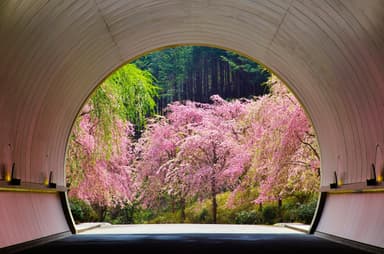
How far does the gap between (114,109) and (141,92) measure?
1.78 m

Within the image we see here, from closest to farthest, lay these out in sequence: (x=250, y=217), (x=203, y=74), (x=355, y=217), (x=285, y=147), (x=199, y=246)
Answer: (x=199, y=246) → (x=355, y=217) → (x=285, y=147) → (x=250, y=217) → (x=203, y=74)

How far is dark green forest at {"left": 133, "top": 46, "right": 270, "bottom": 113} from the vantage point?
119 ft

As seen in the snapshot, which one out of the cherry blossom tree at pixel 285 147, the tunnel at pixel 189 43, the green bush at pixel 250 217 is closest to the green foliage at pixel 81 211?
the green bush at pixel 250 217

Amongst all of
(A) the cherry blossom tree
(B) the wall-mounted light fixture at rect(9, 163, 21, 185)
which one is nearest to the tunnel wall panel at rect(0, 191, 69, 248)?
(B) the wall-mounted light fixture at rect(9, 163, 21, 185)

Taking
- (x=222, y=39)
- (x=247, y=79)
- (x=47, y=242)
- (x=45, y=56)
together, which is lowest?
(x=47, y=242)

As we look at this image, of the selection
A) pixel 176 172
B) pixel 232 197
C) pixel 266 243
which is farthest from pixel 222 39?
pixel 176 172

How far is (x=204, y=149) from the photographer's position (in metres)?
28.9

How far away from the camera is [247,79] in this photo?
3656 cm

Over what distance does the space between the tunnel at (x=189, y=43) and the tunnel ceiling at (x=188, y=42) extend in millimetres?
29

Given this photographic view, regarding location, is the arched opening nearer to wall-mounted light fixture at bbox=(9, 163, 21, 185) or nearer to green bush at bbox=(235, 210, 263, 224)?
green bush at bbox=(235, 210, 263, 224)

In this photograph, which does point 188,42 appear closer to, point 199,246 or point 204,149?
point 199,246

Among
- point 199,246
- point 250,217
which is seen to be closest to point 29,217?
point 199,246

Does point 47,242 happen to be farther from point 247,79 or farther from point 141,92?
point 247,79

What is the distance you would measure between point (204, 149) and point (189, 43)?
1310cm
